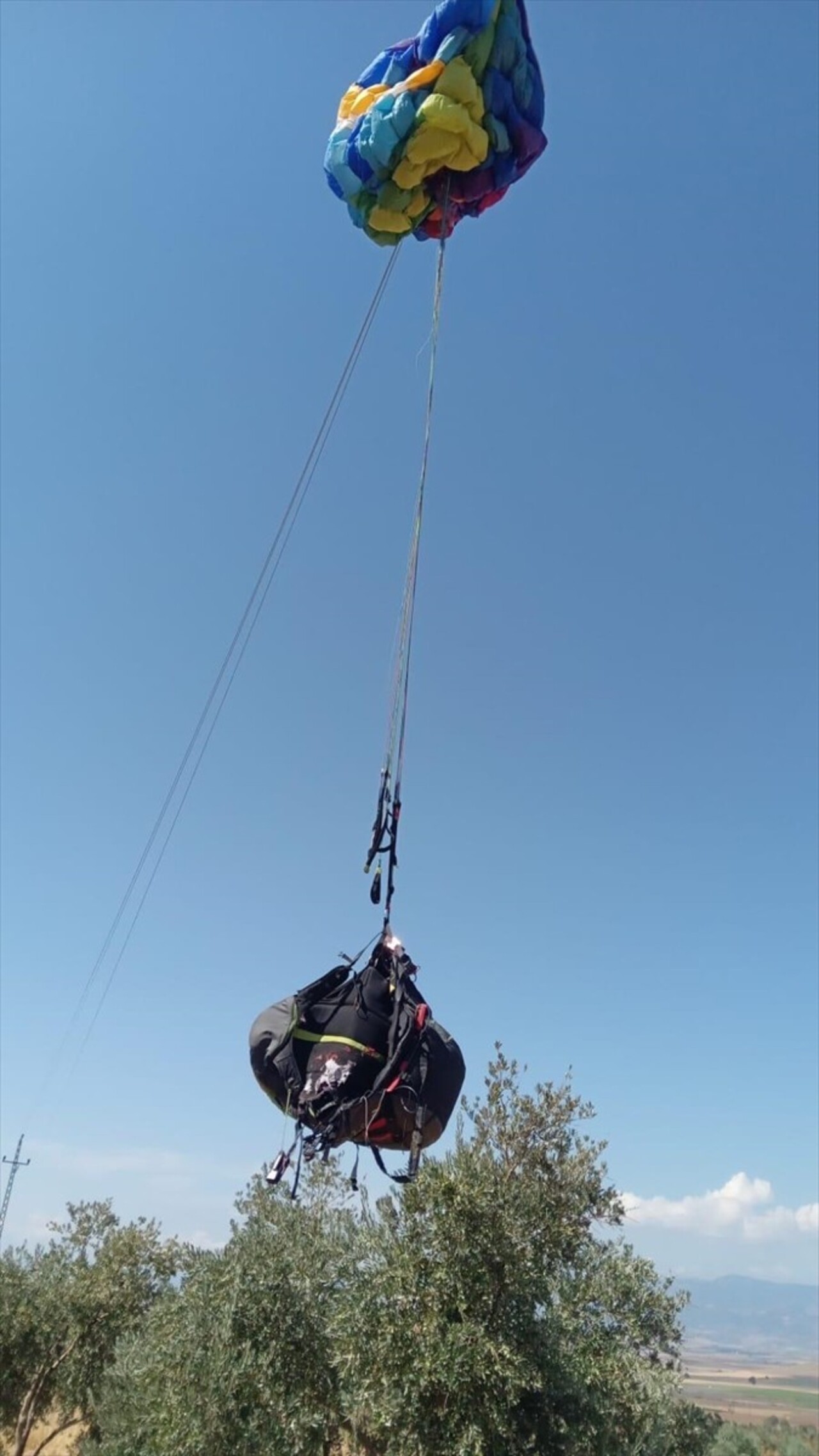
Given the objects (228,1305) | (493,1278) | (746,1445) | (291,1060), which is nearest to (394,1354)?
(493,1278)

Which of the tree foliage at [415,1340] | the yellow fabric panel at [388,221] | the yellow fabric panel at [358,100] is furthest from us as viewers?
the tree foliage at [415,1340]

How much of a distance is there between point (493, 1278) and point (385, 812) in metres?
8.20

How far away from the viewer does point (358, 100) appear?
631cm

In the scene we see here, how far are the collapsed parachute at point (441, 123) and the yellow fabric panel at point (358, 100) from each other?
10 mm

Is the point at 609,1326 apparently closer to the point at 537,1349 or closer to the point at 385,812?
the point at 537,1349

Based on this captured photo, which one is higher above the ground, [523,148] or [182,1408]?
[523,148]

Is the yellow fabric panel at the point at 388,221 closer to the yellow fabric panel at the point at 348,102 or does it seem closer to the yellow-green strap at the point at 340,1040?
the yellow fabric panel at the point at 348,102

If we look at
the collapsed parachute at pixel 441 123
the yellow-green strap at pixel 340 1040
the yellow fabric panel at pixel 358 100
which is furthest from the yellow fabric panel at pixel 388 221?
the yellow-green strap at pixel 340 1040

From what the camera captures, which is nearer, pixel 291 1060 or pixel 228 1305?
pixel 291 1060

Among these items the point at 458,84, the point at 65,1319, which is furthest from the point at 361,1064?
the point at 65,1319

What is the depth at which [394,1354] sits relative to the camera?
10328 mm

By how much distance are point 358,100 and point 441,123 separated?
3.26 feet

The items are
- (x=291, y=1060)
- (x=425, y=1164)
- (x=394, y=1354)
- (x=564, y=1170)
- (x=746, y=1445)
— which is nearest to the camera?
(x=291, y=1060)

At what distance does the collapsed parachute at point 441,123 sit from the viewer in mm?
5812
